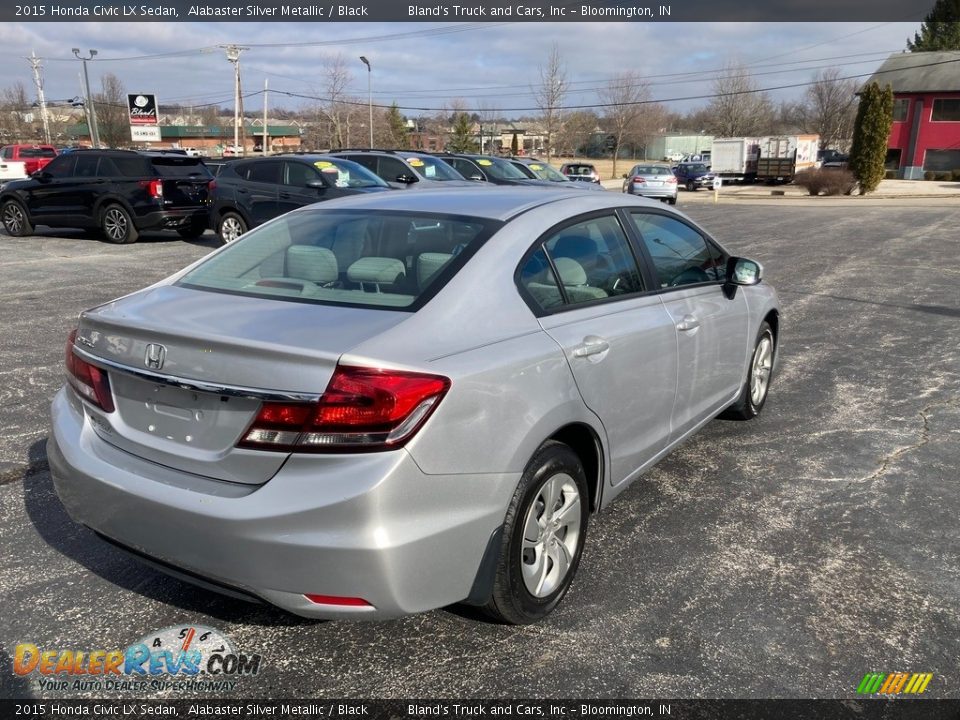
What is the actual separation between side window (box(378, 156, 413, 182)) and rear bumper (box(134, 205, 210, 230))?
3.58 meters

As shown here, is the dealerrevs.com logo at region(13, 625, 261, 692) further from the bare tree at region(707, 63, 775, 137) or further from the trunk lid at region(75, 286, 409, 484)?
the bare tree at region(707, 63, 775, 137)

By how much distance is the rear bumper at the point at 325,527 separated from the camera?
2.22 meters

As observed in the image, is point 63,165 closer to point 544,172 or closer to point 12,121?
point 544,172

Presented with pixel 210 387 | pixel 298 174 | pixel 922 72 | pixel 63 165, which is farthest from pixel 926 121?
pixel 210 387

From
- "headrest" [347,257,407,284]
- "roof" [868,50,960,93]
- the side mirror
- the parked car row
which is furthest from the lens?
"roof" [868,50,960,93]

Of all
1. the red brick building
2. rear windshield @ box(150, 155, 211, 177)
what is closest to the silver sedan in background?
rear windshield @ box(150, 155, 211, 177)

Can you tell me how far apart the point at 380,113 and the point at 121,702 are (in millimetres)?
82547

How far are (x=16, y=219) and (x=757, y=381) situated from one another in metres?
16.0

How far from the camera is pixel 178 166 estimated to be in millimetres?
14781

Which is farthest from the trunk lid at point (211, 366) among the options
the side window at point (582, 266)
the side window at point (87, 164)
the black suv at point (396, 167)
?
the side window at point (87, 164)

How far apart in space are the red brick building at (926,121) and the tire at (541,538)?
56.0 m

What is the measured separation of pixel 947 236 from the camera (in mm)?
17359

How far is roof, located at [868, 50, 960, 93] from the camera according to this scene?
5019 centimetres

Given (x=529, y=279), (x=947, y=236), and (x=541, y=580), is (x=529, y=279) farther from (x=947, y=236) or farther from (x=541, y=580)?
(x=947, y=236)
